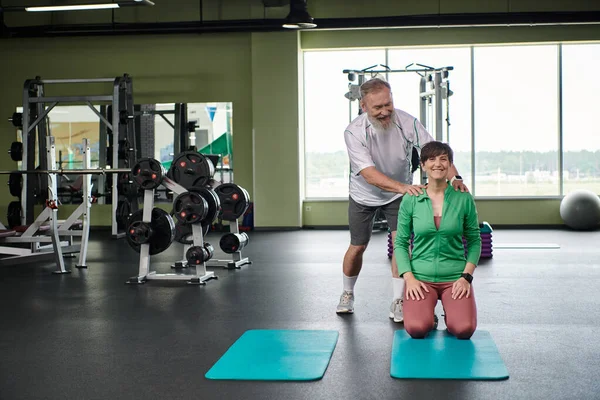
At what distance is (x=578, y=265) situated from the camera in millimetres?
5992

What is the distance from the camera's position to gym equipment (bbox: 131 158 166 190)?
5266 mm

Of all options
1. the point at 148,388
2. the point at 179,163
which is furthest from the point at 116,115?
the point at 148,388

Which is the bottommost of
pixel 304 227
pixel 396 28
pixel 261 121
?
pixel 304 227

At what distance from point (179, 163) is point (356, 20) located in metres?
4.53

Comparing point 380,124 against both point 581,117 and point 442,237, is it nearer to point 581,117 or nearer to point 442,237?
point 442,237

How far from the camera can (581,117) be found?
10055mm

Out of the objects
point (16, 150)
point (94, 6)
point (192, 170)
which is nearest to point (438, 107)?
point (192, 170)

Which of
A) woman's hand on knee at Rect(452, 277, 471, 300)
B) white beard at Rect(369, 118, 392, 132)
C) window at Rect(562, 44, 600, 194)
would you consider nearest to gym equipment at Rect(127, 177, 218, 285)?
white beard at Rect(369, 118, 392, 132)

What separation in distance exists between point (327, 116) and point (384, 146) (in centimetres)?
683

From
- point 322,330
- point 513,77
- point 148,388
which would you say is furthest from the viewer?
point 513,77

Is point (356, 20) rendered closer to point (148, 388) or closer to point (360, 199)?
point (360, 199)

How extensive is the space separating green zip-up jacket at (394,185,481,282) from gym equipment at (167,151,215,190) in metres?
2.76

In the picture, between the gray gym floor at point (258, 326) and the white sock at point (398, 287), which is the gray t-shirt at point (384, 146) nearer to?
the white sock at point (398, 287)

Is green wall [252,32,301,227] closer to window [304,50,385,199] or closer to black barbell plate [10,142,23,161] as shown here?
window [304,50,385,199]
